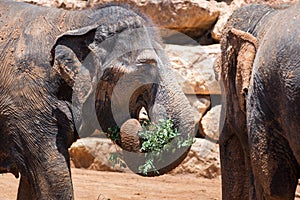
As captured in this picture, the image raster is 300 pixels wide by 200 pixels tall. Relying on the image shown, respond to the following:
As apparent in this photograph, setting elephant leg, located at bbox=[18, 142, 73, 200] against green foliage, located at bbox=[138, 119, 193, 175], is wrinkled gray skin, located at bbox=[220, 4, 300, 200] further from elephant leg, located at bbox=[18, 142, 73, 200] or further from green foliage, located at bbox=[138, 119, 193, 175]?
elephant leg, located at bbox=[18, 142, 73, 200]

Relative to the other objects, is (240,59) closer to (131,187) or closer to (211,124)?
(131,187)

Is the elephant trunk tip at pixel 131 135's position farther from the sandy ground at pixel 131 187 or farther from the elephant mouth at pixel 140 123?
the sandy ground at pixel 131 187

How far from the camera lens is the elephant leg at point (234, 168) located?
513 cm

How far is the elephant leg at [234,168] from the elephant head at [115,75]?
0.60 m

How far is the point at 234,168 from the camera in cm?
515

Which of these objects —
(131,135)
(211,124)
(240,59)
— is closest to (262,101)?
(240,59)

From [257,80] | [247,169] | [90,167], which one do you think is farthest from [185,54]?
[257,80]

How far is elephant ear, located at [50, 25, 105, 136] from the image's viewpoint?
15.4ft

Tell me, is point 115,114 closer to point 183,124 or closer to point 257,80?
point 183,124

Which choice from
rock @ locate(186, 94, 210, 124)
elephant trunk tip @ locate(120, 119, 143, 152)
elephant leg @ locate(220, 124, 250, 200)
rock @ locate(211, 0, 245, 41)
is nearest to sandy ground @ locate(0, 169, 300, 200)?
rock @ locate(186, 94, 210, 124)

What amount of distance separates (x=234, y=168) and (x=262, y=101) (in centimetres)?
116

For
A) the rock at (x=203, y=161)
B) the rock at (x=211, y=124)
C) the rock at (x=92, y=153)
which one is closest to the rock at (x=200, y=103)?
the rock at (x=211, y=124)

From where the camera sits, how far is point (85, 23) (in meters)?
4.89

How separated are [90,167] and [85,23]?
3945 mm
